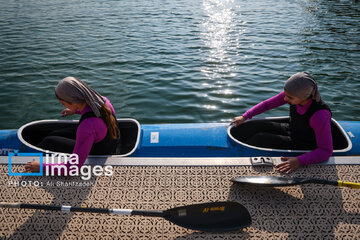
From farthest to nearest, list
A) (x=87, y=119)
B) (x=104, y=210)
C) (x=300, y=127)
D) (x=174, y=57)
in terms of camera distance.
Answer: (x=174, y=57) → (x=300, y=127) → (x=87, y=119) → (x=104, y=210)

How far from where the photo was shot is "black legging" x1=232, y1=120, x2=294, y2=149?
3.30m

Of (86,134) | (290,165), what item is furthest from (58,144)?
(290,165)

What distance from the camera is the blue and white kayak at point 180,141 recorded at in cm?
322

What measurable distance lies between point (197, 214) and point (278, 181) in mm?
806

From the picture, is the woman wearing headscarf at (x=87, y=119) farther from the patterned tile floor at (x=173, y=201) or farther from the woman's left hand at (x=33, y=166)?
the patterned tile floor at (x=173, y=201)

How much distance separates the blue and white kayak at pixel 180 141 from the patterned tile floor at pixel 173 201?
0.27 metres

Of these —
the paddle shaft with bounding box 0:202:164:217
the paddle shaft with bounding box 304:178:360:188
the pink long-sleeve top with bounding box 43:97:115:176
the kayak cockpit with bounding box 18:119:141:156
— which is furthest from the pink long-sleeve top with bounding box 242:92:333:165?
the pink long-sleeve top with bounding box 43:97:115:176

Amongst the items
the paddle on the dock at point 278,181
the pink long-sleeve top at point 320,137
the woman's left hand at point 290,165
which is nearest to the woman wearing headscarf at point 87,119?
the paddle on the dock at point 278,181

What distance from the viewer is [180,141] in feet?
11.3

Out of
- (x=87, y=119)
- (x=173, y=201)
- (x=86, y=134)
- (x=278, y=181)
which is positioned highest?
(x=87, y=119)

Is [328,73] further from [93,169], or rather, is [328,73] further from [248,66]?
[93,169]

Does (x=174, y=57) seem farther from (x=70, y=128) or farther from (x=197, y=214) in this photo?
(x=197, y=214)

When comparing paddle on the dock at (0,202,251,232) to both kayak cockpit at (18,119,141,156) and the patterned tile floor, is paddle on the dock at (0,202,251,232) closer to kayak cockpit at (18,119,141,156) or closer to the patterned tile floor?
the patterned tile floor

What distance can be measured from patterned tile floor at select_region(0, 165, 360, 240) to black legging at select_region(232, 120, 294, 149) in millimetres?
405
